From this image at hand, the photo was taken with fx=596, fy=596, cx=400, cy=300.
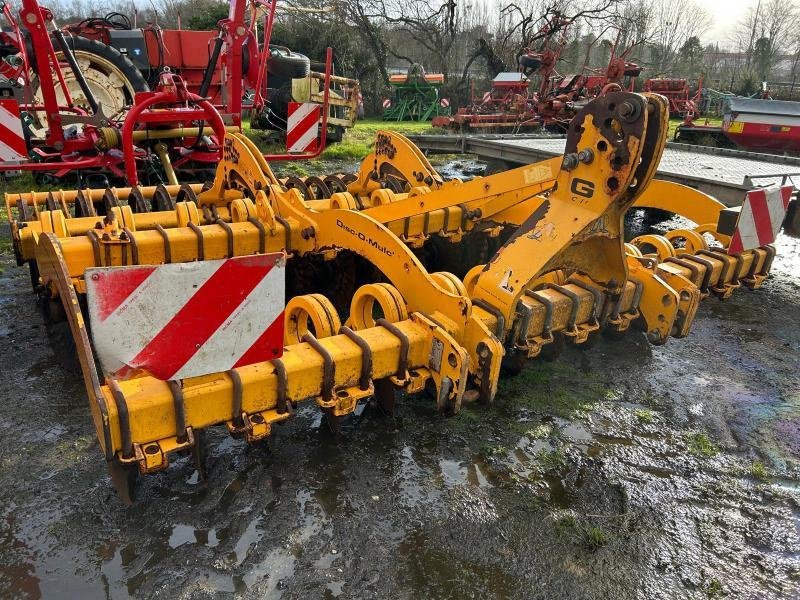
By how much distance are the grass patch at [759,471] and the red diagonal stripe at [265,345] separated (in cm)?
244

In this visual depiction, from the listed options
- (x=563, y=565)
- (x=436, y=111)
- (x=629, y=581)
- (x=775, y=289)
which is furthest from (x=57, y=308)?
(x=436, y=111)

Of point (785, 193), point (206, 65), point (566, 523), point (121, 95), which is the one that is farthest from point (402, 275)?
point (206, 65)

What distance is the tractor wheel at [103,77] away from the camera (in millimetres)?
8547

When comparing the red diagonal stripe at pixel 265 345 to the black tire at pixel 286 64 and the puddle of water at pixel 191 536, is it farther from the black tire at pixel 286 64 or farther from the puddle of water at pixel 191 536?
the black tire at pixel 286 64

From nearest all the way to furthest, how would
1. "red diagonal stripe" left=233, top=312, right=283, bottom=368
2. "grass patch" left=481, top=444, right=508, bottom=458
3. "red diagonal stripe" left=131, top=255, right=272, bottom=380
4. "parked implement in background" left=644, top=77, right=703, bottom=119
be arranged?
1. "red diagonal stripe" left=131, top=255, right=272, bottom=380
2. "red diagonal stripe" left=233, top=312, right=283, bottom=368
3. "grass patch" left=481, top=444, right=508, bottom=458
4. "parked implement in background" left=644, top=77, right=703, bottom=119

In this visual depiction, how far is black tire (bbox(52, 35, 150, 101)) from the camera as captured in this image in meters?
8.45

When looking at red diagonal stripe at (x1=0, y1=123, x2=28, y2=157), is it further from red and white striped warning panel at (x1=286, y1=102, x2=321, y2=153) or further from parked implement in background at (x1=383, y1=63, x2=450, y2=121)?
parked implement in background at (x1=383, y1=63, x2=450, y2=121)

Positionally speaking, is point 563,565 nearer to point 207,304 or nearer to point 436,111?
point 207,304

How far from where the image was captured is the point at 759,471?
2996 millimetres

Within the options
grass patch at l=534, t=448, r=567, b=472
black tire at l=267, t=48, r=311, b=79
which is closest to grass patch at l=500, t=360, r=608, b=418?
grass patch at l=534, t=448, r=567, b=472

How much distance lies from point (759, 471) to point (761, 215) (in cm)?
208

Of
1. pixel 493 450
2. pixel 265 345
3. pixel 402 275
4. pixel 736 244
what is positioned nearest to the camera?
pixel 265 345

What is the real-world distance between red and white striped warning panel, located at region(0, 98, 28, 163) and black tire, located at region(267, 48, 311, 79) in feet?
24.8

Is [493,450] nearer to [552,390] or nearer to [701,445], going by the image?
[552,390]
